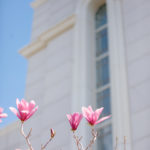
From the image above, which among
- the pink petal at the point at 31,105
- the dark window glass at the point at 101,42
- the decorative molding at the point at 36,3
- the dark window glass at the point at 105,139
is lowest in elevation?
the pink petal at the point at 31,105

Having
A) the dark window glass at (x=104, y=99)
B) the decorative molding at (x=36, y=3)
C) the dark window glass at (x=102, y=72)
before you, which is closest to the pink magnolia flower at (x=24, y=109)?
the dark window glass at (x=104, y=99)

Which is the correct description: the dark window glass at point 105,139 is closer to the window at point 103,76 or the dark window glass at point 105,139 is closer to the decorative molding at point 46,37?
the window at point 103,76

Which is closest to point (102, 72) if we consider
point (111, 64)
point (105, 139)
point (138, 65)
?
point (111, 64)

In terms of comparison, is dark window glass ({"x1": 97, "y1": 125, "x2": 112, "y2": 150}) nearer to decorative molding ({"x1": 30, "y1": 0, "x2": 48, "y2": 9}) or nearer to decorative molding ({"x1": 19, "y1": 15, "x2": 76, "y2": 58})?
decorative molding ({"x1": 19, "y1": 15, "x2": 76, "y2": 58})

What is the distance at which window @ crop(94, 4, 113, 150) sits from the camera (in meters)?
A: 6.76

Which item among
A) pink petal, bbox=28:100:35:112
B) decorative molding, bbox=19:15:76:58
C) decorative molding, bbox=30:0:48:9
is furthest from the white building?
pink petal, bbox=28:100:35:112

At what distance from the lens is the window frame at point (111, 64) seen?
20.9ft

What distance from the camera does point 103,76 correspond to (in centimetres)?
761

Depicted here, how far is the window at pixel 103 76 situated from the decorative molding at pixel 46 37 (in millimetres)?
559

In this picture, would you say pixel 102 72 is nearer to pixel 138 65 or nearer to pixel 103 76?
pixel 103 76

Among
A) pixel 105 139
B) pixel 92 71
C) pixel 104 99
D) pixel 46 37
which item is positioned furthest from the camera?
pixel 46 37

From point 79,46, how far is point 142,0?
1.40 m

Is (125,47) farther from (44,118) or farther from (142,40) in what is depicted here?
(44,118)

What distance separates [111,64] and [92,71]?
2.27 feet
